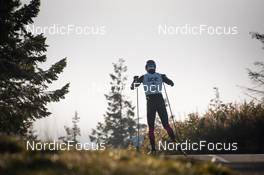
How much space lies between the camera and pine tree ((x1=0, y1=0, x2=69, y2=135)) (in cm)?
1703

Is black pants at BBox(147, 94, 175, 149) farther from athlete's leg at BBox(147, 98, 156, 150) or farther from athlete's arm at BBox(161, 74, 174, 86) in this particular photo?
athlete's arm at BBox(161, 74, 174, 86)

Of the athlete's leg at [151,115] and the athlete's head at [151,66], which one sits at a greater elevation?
the athlete's head at [151,66]

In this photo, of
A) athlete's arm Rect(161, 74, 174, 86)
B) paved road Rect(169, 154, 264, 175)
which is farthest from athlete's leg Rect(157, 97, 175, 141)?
paved road Rect(169, 154, 264, 175)

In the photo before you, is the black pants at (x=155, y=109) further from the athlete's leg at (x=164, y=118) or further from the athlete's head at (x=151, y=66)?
the athlete's head at (x=151, y=66)

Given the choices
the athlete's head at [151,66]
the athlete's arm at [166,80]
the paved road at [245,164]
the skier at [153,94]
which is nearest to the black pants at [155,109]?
the skier at [153,94]


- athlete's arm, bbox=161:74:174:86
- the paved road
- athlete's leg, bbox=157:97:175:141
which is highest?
athlete's arm, bbox=161:74:174:86

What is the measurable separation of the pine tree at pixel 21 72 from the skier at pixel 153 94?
584 cm

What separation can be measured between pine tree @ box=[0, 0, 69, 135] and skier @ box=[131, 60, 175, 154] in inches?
230

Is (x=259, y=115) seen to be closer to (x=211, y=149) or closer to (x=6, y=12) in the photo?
(x=211, y=149)

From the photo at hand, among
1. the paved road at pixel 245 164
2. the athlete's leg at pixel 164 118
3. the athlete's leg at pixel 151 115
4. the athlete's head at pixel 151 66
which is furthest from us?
the athlete's head at pixel 151 66

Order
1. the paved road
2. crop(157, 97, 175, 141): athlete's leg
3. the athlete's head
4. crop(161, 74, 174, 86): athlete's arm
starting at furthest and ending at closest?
crop(161, 74, 174, 86): athlete's arm → the athlete's head → crop(157, 97, 175, 141): athlete's leg → the paved road

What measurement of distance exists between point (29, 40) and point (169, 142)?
7958 millimetres

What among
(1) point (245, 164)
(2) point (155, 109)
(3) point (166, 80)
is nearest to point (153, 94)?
(2) point (155, 109)

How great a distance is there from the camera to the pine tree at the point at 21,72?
17.0 m
